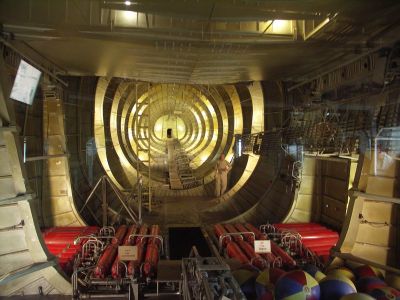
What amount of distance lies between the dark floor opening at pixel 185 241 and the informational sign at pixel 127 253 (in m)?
2.11

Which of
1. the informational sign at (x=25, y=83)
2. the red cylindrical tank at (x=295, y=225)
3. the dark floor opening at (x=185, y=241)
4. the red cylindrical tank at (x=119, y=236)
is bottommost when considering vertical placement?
the dark floor opening at (x=185, y=241)

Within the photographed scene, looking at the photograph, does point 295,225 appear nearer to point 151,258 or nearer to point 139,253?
point 151,258

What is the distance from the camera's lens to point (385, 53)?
5.75 m

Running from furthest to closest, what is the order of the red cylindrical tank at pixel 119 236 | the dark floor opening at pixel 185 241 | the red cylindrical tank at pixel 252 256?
the dark floor opening at pixel 185 241, the red cylindrical tank at pixel 119 236, the red cylindrical tank at pixel 252 256

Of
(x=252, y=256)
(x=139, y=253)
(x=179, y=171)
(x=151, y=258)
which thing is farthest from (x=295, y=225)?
(x=179, y=171)

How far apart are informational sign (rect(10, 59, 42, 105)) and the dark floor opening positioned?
15.2ft

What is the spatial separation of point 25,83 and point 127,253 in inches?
154

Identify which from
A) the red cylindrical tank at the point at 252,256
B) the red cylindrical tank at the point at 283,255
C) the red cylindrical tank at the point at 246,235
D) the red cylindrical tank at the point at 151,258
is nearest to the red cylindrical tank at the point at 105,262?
the red cylindrical tank at the point at 151,258

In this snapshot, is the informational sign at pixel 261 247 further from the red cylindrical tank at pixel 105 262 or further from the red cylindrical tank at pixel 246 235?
the red cylindrical tank at pixel 105 262

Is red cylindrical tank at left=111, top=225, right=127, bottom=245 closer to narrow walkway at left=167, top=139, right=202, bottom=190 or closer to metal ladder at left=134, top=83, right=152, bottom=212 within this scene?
metal ladder at left=134, top=83, right=152, bottom=212

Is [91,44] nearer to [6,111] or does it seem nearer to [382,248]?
[6,111]

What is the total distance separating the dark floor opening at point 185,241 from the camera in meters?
8.05

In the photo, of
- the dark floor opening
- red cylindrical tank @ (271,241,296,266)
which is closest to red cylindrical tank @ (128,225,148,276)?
the dark floor opening

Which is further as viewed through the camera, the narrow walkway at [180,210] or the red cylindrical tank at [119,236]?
the narrow walkway at [180,210]
